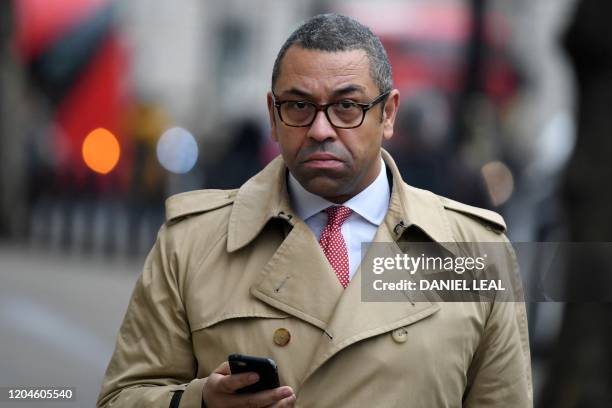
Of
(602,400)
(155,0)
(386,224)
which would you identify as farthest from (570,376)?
(155,0)

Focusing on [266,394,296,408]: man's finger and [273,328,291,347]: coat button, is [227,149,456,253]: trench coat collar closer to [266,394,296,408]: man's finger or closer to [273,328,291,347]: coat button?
[273,328,291,347]: coat button

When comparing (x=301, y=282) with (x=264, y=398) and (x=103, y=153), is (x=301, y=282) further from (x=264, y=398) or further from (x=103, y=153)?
(x=103, y=153)

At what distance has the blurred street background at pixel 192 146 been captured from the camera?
753 centimetres

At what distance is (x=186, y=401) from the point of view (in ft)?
10.6

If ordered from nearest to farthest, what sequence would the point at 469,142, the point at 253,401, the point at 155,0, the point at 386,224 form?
the point at 253,401, the point at 386,224, the point at 469,142, the point at 155,0

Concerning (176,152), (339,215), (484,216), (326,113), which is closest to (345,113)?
(326,113)

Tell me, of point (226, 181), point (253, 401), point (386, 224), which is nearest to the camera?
point (253, 401)

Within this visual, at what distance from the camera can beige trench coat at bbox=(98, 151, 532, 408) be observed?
10.6 feet

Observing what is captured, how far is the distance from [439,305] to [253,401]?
538mm

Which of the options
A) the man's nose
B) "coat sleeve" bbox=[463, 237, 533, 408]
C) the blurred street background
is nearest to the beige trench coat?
"coat sleeve" bbox=[463, 237, 533, 408]

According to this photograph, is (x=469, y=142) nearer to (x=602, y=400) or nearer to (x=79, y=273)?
(x=79, y=273)

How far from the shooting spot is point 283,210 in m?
3.43

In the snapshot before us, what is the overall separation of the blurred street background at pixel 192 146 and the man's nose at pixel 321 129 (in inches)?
97.4

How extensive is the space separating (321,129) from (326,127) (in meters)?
0.02
